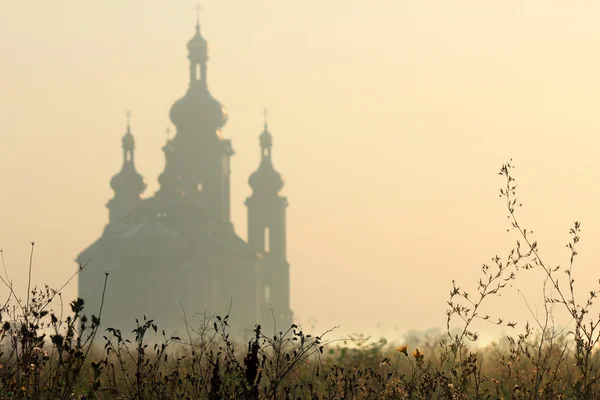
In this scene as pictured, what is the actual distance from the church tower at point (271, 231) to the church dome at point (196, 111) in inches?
182

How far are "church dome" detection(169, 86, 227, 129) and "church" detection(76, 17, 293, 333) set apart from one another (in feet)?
0.22

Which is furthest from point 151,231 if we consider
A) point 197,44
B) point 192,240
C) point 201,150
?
point 197,44

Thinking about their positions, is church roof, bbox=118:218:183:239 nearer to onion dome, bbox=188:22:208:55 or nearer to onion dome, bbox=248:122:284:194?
onion dome, bbox=248:122:284:194

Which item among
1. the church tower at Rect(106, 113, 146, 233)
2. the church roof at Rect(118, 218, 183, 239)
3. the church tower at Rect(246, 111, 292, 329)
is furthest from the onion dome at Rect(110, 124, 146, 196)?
the church roof at Rect(118, 218, 183, 239)

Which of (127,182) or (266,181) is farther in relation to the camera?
(127,182)

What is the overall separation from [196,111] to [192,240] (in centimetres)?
1296

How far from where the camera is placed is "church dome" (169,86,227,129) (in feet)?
227

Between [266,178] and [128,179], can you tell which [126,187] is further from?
[266,178]

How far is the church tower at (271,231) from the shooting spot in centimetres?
6831

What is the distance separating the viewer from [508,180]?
5.24m

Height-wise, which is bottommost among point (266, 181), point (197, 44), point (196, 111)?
point (266, 181)

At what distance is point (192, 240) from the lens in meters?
59.3

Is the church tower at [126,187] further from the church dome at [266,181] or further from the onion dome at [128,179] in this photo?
the church dome at [266,181]

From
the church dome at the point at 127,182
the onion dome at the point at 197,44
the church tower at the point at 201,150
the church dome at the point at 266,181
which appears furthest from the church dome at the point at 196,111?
the church dome at the point at 127,182
